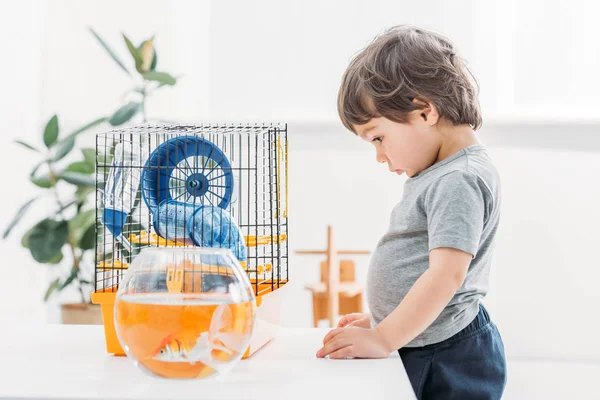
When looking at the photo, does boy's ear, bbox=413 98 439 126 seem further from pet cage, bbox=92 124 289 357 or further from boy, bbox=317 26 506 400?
pet cage, bbox=92 124 289 357

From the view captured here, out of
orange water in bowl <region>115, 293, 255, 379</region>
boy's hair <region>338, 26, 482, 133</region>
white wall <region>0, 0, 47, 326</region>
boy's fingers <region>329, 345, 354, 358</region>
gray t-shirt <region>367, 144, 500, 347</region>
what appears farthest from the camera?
white wall <region>0, 0, 47, 326</region>

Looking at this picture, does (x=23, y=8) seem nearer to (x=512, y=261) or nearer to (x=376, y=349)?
Answer: (x=512, y=261)

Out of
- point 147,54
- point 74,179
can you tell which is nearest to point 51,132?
point 74,179

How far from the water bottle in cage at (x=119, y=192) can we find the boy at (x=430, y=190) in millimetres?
330

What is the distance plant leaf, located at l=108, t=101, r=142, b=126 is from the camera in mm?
2092

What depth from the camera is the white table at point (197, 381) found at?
1.92 feet

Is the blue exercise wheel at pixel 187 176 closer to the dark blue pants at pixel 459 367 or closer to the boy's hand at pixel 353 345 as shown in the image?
the boy's hand at pixel 353 345

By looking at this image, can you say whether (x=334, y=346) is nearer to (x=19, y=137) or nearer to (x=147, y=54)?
(x=147, y=54)

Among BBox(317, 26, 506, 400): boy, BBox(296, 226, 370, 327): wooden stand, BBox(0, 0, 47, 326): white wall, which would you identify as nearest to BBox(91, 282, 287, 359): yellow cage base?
BBox(317, 26, 506, 400): boy

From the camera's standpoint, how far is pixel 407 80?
3.19ft

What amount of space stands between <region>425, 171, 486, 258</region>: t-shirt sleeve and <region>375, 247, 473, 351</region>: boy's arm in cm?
1

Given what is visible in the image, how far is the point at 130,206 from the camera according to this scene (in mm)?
841

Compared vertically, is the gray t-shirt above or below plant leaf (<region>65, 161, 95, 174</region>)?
below

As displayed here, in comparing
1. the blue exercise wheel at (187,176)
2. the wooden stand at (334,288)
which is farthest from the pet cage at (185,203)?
the wooden stand at (334,288)
